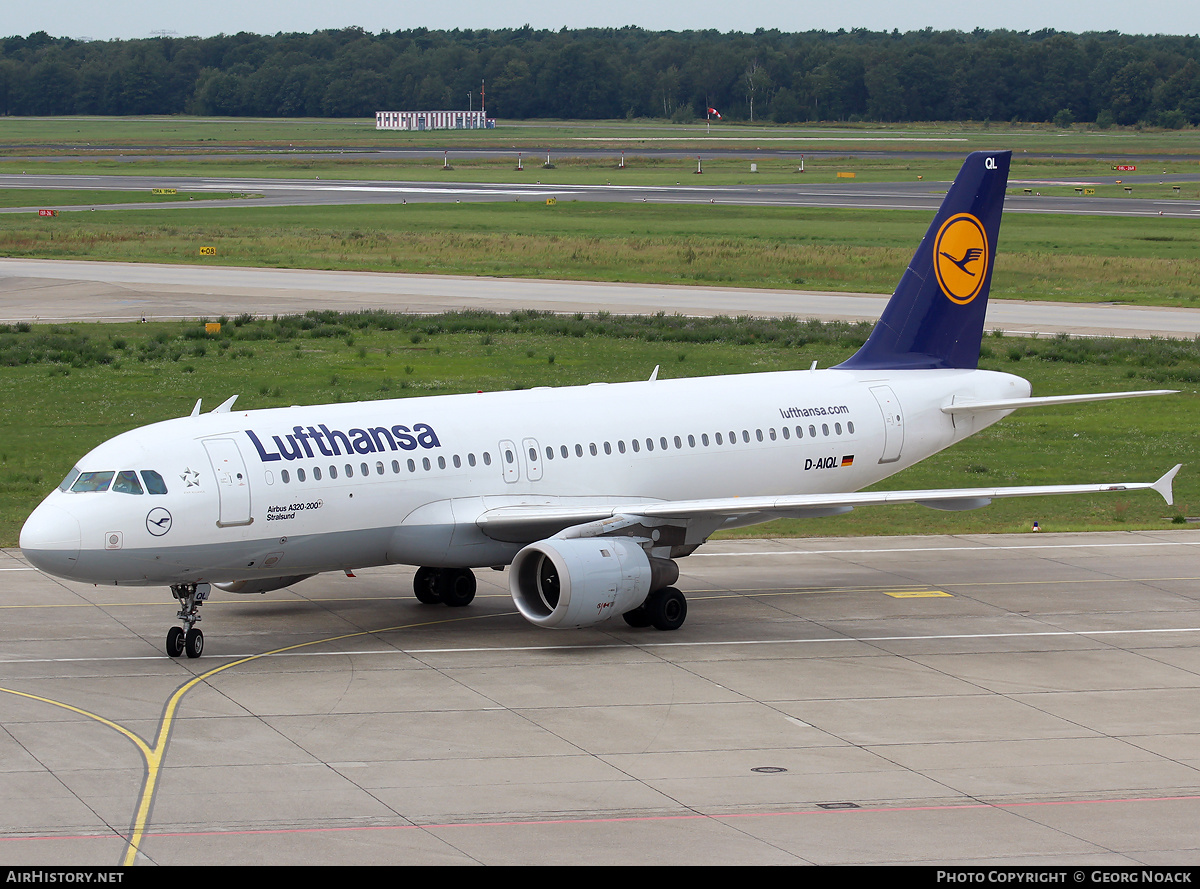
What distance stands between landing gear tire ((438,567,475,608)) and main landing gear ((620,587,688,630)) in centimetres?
352

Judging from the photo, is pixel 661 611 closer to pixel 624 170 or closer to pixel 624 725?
pixel 624 725

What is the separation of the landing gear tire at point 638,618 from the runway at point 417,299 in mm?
44936

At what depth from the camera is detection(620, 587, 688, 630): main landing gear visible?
97.0 feet

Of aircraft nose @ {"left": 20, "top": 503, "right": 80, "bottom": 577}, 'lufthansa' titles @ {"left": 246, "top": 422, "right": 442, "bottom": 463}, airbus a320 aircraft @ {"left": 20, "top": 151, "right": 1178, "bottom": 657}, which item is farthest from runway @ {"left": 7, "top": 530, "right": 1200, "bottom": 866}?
'lufthansa' titles @ {"left": 246, "top": 422, "right": 442, "bottom": 463}

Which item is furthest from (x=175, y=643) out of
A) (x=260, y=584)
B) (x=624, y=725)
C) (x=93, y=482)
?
(x=624, y=725)

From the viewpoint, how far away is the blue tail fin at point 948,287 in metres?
36.1

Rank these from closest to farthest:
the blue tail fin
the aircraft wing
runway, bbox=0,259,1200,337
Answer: the aircraft wing → the blue tail fin → runway, bbox=0,259,1200,337

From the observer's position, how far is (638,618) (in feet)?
98.2

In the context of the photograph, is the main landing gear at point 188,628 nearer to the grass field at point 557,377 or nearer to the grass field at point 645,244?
the grass field at point 557,377

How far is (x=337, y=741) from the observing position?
75.0 ft

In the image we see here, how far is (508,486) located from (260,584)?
16.5ft

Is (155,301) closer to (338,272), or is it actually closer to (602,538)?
(338,272)

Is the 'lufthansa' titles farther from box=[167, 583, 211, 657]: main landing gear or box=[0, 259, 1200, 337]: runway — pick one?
box=[0, 259, 1200, 337]: runway

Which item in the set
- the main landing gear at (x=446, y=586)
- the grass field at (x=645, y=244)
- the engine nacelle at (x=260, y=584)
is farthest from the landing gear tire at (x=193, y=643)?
the grass field at (x=645, y=244)
